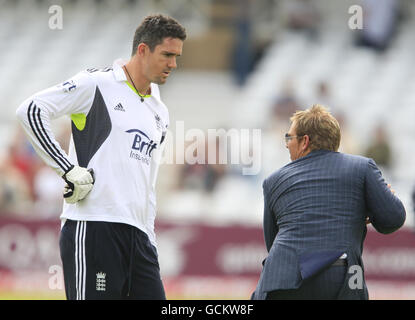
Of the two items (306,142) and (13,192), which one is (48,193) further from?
(306,142)

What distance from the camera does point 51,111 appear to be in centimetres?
498

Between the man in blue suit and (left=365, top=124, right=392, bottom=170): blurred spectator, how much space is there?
8108 millimetres

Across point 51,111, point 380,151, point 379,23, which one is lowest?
point 51,111

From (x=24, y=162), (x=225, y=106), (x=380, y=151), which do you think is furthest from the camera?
(x=225, y=106)

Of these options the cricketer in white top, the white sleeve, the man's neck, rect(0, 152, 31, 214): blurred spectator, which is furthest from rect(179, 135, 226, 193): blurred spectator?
the white sleeve

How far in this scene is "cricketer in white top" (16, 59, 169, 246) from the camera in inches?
196

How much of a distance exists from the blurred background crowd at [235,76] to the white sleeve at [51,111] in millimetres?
7569

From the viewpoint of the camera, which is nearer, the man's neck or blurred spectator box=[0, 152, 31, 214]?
the man's neck

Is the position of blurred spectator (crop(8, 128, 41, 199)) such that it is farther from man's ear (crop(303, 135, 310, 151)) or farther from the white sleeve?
man's ear (crop(303, 135, 310, 151))

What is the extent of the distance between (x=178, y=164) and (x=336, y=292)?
10153 mm

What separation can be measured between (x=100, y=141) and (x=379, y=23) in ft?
43.7

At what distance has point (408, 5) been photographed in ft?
62.2

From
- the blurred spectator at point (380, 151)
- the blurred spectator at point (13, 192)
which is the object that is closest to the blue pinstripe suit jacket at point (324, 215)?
the blurred spectator at point (380, 151)

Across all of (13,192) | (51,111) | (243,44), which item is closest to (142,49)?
(51,111)
